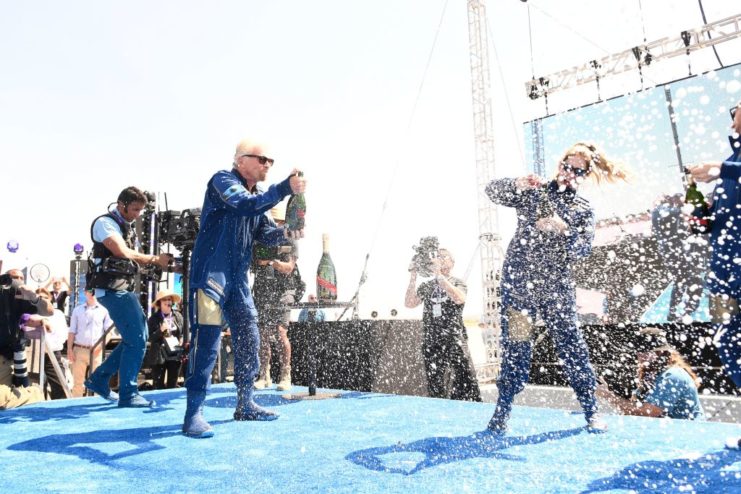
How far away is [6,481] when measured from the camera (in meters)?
1.95

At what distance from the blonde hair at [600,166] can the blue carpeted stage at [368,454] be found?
1.39 metres

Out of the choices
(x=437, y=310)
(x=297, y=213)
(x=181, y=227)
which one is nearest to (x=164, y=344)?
(x=181, y=227)

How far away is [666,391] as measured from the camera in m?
3.19

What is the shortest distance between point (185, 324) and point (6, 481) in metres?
3.86

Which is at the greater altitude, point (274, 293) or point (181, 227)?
point (181, 227)

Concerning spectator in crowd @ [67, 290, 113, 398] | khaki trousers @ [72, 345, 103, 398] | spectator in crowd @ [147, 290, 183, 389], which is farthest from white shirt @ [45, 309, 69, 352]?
spectator in crowd @ [147, 290, 183, 389]

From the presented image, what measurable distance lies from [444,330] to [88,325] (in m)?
4.51

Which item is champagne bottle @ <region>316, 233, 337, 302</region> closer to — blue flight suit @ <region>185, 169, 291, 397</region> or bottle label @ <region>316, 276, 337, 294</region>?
bottle label @ <region>316, 276, 337, 294</region>

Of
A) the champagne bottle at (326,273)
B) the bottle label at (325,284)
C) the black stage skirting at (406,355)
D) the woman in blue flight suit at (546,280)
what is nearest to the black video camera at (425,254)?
the black stage skirting at (406,355)

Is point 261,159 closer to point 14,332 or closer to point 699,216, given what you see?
point 699,216

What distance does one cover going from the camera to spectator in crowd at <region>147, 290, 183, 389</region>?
6035 mm

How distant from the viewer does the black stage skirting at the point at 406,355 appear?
4457 mm

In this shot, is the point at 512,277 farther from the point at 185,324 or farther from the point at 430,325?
the point at 185,324

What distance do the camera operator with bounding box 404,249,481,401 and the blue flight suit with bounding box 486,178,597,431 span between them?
1608 millimetres
